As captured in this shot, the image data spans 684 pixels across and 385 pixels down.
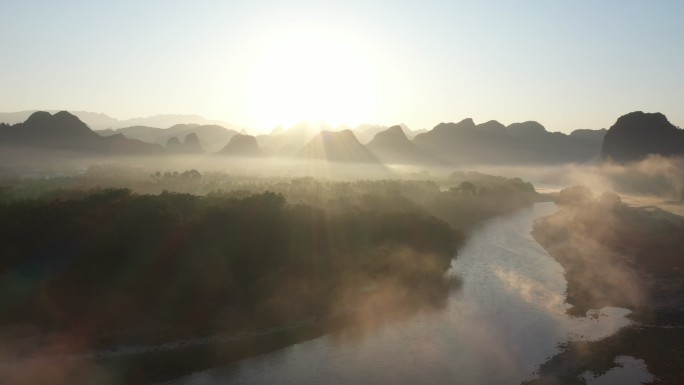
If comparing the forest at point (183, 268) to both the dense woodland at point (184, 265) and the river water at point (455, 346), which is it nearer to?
the dense woodland at point (184, 265)

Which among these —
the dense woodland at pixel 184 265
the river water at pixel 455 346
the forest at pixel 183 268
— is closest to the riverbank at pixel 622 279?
Answer: the river water at pixel 455 346

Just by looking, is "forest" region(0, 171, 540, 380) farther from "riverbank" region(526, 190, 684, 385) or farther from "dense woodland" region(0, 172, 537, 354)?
"riverbank" region(526, 190, 684, 385)

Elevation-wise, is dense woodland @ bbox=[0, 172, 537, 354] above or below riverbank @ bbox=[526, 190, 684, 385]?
above

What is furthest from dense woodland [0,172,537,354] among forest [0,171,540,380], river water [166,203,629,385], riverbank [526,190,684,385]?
riverbank [526,190,684,385]

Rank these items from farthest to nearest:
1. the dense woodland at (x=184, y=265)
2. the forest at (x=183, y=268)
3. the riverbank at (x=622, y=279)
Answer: the dense woodland at (x=184, y=265), the forest at (x=183, y=268), the riverbank at (x=622, y=279)

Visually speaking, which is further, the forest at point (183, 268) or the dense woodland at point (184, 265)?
the dense woodland at point (184, 265)

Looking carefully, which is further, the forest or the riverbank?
the forest

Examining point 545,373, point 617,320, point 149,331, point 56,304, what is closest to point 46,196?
point 56,304
